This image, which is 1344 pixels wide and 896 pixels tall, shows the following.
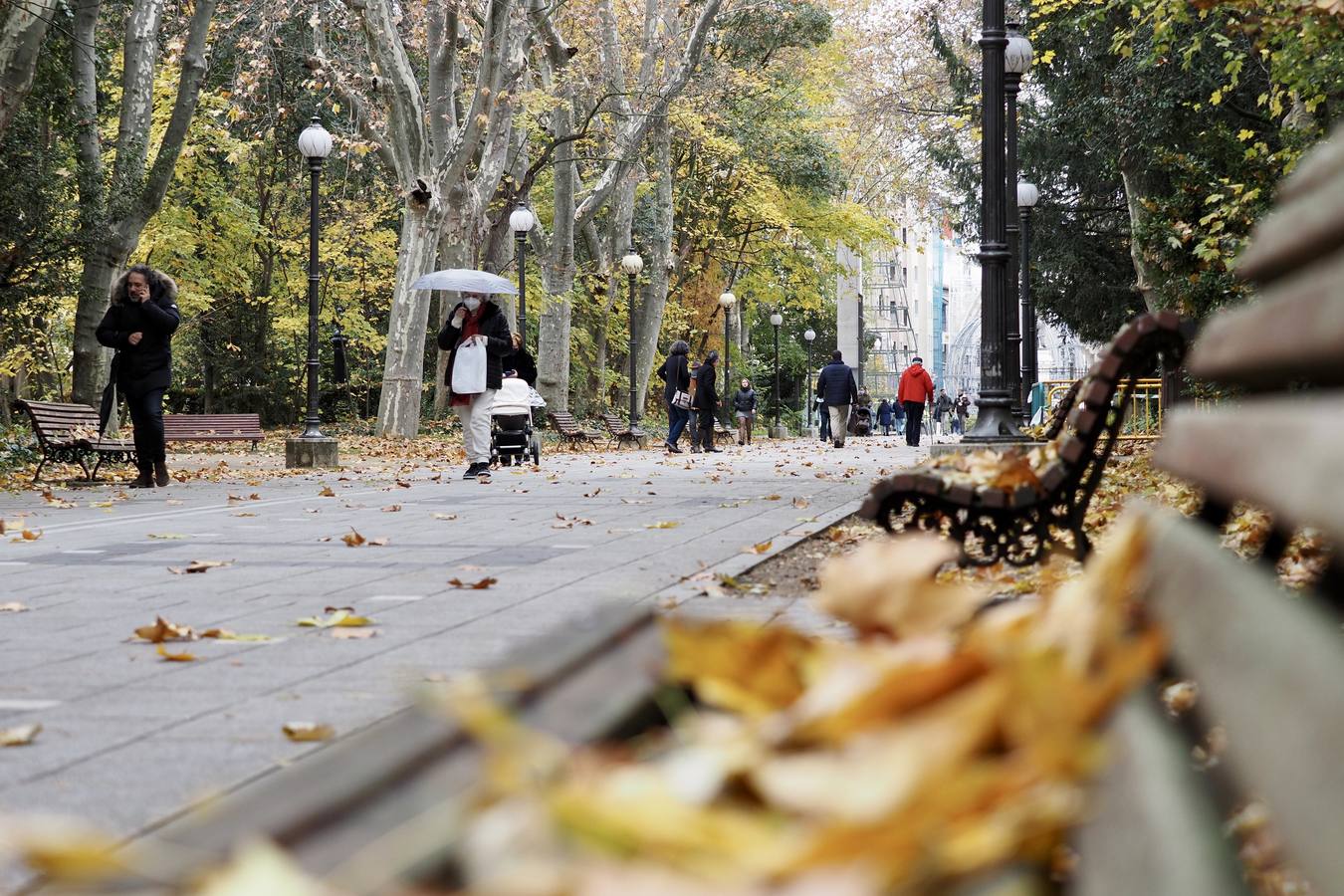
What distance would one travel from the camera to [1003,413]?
13938 millimetres

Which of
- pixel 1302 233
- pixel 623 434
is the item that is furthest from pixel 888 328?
pixel 1302 233

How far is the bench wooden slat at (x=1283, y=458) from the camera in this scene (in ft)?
2.93

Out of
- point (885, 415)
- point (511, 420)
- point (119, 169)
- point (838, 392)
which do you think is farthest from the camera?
point (885, 415)

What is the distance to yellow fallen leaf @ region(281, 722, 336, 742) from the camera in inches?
158

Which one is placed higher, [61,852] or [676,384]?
[676,384]

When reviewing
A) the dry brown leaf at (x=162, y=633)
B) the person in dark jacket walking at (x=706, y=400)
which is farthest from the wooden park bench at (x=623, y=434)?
the dry brown leaf at (x=162, y=633)

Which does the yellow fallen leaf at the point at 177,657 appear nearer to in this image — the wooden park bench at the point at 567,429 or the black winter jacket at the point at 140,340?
the black winter jacket at the point at 140,340

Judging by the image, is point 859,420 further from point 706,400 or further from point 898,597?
point 898,597

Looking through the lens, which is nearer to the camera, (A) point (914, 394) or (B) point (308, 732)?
(B) point (308, 732)

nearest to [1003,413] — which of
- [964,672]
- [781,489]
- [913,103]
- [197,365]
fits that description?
[781,489]

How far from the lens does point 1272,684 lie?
94 centimetres

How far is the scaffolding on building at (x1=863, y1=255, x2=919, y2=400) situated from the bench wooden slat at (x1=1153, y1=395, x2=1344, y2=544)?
349 feet

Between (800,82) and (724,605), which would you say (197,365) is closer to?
(800,82)

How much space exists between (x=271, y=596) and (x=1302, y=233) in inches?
249
